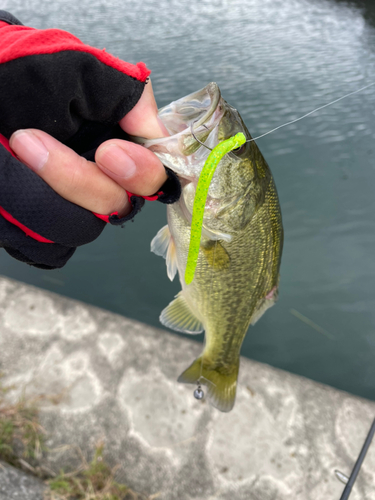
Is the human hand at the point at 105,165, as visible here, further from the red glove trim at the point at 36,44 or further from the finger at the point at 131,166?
the red glove trim at the point at 36,44

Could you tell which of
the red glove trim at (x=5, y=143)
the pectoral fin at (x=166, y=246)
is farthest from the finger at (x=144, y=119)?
the pectoral fin at (x=166, y=246)

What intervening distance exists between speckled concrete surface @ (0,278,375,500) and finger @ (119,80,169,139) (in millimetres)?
1964

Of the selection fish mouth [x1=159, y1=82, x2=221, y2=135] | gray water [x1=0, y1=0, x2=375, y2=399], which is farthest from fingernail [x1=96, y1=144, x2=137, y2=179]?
gray water [x1=0, y1=0, x2=375, y2=399]

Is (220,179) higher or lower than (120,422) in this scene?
higher

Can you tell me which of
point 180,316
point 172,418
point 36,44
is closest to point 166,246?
point 180,316

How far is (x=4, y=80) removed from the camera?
852 mm

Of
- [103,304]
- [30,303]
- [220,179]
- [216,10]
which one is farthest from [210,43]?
[220,179]

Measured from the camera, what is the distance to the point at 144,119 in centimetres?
110

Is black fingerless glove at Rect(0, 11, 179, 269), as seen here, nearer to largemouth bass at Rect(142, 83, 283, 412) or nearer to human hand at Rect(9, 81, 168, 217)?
human hand at Rect(9, 81, 168, 217)

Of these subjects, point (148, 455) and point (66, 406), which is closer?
point (148, 455)

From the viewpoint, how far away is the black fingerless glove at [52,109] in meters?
0.87

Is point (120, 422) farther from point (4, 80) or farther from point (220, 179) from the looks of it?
point (4, 80)

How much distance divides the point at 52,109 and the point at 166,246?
939 millimetres

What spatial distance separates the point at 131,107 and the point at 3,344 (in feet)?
7.90
